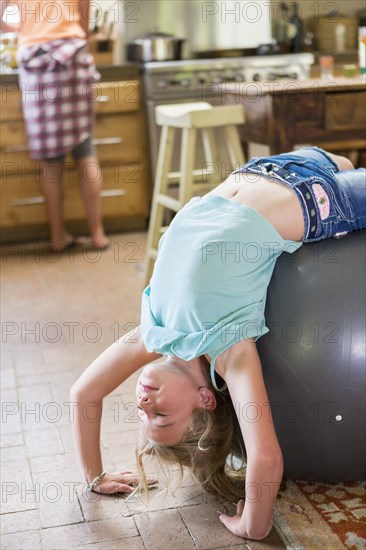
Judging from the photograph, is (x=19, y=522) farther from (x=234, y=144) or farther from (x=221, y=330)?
(x=234, y=144)

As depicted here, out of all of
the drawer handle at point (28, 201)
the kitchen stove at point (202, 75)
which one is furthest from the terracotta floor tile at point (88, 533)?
the kitchen stove at point (202, 75)

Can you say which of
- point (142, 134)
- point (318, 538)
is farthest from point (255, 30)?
point (318, 538)

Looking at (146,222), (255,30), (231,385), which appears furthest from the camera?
(255,30)

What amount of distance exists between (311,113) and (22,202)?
2.14 meters

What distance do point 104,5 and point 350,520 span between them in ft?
13.6

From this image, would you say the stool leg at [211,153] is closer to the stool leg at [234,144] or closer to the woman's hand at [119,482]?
the stool leg at [234,144]

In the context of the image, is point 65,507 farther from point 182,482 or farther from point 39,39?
point 39,39

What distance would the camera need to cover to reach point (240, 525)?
1882 mm

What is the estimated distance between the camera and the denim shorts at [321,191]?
199 cm

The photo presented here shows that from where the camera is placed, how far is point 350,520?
1.93 meters

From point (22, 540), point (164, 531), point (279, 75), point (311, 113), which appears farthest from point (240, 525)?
point (279, 75)

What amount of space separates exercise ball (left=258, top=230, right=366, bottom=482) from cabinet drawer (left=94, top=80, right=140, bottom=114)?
9.78 ft

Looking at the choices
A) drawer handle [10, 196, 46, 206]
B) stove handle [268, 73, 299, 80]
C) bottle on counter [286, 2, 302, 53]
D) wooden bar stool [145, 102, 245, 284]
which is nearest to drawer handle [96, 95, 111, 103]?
drawer handle [10, 196, 46, 206]

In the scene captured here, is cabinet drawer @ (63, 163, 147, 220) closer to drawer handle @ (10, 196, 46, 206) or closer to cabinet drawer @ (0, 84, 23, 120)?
drawer handle @ (10, 196, 46, 206)
